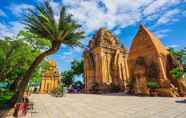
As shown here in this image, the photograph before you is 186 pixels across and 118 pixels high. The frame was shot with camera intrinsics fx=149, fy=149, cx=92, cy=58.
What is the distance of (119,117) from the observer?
7.54 m

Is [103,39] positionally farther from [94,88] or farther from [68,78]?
[68,78]

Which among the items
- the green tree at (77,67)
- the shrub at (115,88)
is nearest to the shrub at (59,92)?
the shrub at (115,88)

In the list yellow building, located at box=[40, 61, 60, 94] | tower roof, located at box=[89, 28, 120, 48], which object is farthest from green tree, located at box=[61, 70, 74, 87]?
tower roof, located at box=[89, 28, 120, 48]

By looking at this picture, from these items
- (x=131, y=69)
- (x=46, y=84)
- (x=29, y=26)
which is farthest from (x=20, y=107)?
(x=46, y=84)

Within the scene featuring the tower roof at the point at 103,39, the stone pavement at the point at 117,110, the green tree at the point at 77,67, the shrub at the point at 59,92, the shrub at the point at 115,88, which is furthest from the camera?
the green tree at the point at 77,67

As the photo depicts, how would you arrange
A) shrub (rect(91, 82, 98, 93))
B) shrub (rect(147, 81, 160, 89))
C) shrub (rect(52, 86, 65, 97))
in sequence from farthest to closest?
shrub (rect(91, 82, 98, 93))
shrub (rect(52, 86, 65, 97))
shrub (rect(147, 81, 160, 89))

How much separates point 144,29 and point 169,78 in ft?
31.8

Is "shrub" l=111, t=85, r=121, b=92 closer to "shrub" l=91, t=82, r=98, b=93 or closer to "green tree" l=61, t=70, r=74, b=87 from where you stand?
"shrub" l=91, t=82, r=98, b=93

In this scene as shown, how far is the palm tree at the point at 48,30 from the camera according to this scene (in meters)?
9.66

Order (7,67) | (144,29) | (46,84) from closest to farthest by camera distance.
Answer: (7,67) → (144,29) → (46,84)

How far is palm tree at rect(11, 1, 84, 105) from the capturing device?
966 cm

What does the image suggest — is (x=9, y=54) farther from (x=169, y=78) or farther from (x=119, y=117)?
(x=169, y=78)

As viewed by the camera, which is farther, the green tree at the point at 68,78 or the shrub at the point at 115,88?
the green tree at the point at 68,78

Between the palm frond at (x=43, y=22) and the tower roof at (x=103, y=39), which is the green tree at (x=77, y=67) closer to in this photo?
the tower roof at (x=103, y=39)
